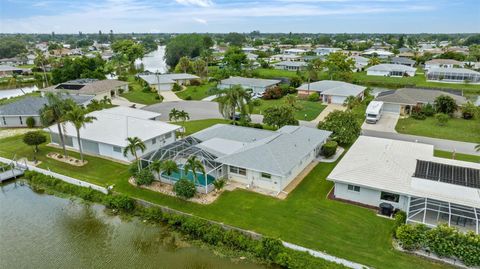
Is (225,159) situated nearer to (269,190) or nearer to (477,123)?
(269,190)

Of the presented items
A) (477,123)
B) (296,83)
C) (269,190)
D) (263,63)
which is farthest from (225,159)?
(263,63)

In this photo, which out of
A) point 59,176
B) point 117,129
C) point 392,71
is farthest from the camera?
point 392,71

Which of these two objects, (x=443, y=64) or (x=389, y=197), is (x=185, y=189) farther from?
(x=443, y=64)

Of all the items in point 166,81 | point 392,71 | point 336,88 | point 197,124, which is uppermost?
point 392,71

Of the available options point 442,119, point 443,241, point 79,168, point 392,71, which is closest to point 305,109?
point 442,119

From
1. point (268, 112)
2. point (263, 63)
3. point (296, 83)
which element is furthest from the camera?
point (263, 63)

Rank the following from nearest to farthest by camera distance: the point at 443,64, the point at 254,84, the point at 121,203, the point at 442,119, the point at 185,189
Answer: the point at 185,189, the point at 121,203, the point at 442,119, the point at 254,84, the point at 443,64

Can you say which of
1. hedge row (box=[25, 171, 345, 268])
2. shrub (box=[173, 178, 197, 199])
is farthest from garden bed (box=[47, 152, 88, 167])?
shrub (box=[173, 178, 197, 199])
